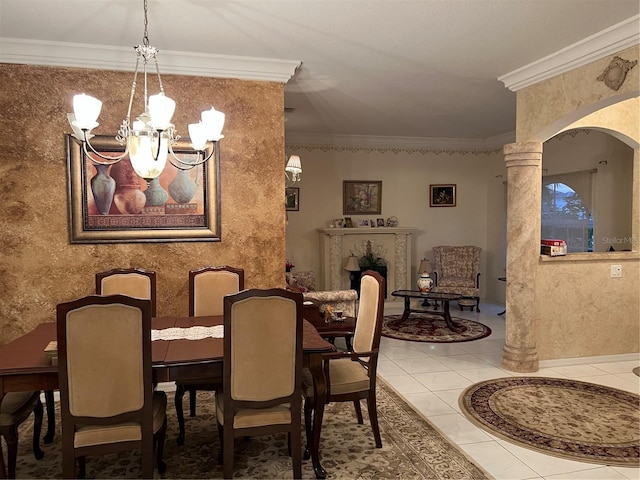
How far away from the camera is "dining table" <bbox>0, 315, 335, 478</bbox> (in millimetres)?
2307

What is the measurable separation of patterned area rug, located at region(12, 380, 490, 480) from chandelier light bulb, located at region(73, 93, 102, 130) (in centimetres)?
196

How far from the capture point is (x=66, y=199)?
A: 3.94 m

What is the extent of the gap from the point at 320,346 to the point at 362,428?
40.8 inches

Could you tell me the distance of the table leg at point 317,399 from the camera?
105 inches

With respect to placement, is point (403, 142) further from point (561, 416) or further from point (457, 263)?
point (561, 416)

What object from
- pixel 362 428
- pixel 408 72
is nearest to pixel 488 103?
pixel 408 72

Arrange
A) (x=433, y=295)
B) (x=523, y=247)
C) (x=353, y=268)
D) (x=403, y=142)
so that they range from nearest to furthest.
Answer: (x=523, y=247)
(x=433, y=295)
(x=353, y=268)
(x=403, y=142)

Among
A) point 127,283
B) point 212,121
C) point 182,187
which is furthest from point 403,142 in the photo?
point 212,121

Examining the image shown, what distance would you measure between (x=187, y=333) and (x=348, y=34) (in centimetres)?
241

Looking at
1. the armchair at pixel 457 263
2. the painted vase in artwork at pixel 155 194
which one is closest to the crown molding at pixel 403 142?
the armchair at pixel 457 263

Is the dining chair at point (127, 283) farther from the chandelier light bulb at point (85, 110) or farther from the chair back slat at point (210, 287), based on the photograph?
the chandelier light bulb at point (85, 110)

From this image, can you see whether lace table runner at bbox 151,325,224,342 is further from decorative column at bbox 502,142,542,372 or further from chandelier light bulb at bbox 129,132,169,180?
decorative column at bbox 502,142,542,372

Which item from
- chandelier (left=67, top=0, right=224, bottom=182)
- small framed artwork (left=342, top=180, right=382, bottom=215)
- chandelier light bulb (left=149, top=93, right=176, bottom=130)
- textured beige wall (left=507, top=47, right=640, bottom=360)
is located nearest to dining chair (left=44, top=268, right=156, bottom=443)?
chandelier (left=67, top=0, right=224, bottom=182)

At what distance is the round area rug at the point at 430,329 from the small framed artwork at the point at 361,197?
2.02m
